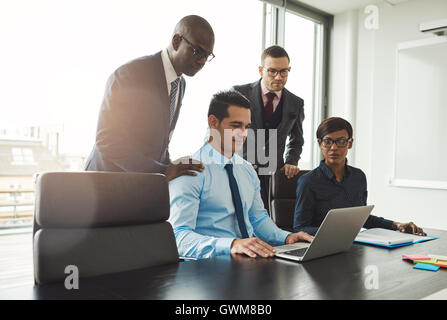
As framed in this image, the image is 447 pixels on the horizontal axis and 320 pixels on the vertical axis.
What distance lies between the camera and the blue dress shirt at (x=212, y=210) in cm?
135

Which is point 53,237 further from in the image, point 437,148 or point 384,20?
point 384,20

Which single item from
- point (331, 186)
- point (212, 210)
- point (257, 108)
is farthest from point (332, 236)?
point (257, 108)

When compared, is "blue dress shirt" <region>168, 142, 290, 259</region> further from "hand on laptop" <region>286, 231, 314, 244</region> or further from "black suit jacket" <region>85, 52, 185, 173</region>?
"black suit jacket" <region>85, 52, 185, 173</region>

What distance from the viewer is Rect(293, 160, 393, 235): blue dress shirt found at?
1973 mm

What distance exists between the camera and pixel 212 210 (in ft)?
4.98

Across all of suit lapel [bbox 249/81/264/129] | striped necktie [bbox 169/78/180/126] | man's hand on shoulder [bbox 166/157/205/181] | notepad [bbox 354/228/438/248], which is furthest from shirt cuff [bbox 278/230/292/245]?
suit lapel [bbox 249/81/264/129]

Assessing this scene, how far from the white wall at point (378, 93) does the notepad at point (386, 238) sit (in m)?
2.66

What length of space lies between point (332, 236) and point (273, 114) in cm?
160

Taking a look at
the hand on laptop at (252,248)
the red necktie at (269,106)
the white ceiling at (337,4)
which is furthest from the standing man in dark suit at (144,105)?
the white ceiling at (337,4)

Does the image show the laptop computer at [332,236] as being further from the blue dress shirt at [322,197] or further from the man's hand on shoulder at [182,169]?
the blue dress shirt at [322,197]

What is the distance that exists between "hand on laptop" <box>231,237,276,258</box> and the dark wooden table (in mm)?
24

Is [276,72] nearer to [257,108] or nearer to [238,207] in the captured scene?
[257,108]
